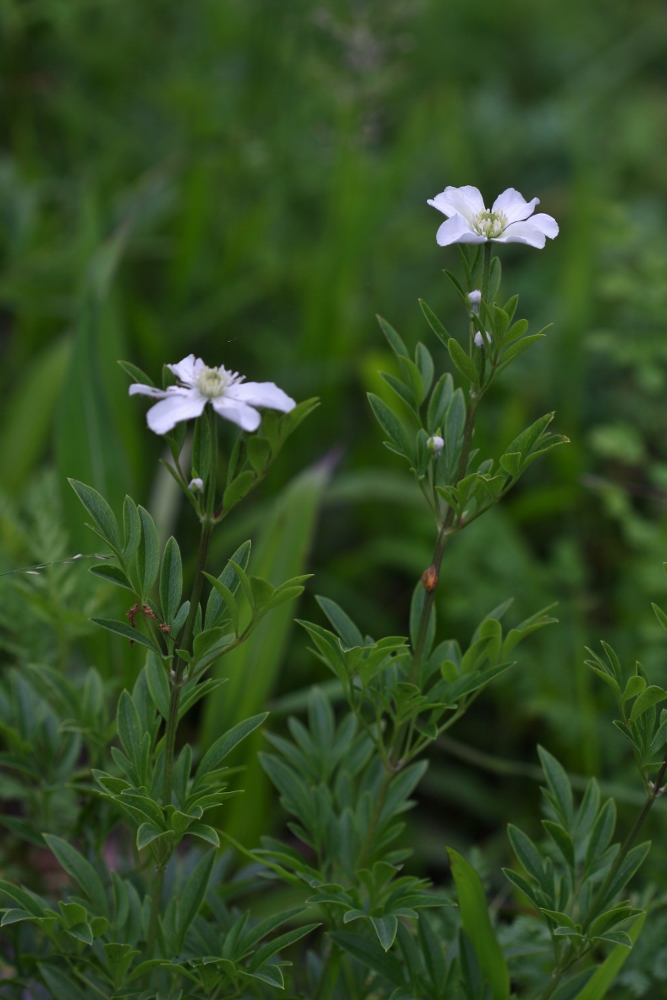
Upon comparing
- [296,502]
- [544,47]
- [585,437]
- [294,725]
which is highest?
[544,47]

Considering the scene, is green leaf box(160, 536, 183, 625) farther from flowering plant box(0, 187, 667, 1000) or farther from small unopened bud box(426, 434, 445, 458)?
small unopened bud box(426, 434, 445, 458)

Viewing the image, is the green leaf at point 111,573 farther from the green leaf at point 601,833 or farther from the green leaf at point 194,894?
the green leaf at point 601,833

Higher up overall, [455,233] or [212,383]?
[455,233]

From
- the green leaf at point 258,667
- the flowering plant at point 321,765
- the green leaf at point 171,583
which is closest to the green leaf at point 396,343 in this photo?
the flowering plant at point 321,765

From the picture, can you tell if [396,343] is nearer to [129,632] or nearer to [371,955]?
[129,632]

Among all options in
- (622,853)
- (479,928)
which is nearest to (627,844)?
(622,853)

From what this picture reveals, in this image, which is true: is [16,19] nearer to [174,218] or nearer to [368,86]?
[174,218]

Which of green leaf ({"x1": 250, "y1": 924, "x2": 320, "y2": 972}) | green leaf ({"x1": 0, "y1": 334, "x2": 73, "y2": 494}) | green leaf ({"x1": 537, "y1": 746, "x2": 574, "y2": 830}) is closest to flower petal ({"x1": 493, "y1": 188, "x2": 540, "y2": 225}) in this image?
green leaf ({"x1": 537, "y1": 746, "x2": 574, "y2": 830})

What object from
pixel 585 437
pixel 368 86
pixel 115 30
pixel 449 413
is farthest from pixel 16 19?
pixel 449 413
